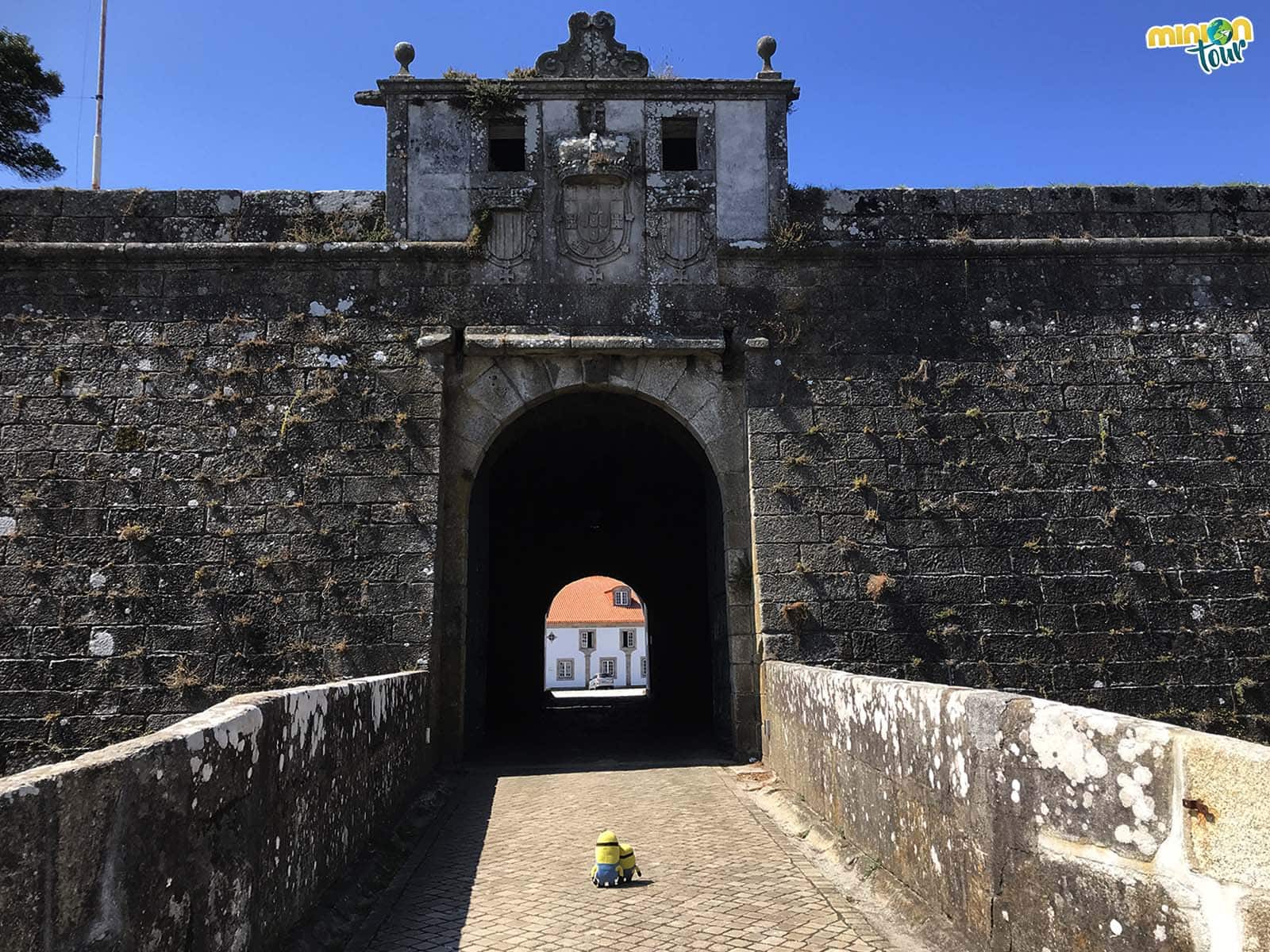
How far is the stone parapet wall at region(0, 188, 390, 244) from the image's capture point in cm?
888

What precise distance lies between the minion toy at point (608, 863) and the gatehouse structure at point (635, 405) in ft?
9.46

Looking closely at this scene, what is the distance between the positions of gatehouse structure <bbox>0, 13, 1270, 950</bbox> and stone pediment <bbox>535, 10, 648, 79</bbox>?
0.10 ft

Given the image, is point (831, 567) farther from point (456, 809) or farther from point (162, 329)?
point (162, 329)

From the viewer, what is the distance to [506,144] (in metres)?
9.55

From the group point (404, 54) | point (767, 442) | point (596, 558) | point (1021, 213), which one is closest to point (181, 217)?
point (404, 54)

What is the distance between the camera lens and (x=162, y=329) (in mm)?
8672

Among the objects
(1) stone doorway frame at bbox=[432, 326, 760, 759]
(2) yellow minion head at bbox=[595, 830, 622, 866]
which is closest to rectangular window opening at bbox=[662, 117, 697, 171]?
(1) stone doorway frame at bbox=[432, 326, 760, 759]

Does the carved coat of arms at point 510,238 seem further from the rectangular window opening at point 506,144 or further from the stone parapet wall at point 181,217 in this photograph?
the stone parapet wall at point 181,217

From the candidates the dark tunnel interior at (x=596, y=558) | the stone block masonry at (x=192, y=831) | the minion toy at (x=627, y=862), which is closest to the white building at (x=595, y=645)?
the dark tunnel interior at (x=596, y=558)

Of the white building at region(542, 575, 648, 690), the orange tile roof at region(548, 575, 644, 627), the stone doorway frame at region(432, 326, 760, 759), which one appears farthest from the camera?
the orange tile roof at region(548, 575, 644, 627)

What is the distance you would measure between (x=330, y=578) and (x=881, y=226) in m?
6.07

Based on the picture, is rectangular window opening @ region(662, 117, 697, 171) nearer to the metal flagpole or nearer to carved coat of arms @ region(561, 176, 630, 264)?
carved coat of arms @ region(561, 176, 630, 264)

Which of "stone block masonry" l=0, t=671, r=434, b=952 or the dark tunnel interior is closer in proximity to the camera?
"stone block masonry" l=0, t=671, r=434, b=952

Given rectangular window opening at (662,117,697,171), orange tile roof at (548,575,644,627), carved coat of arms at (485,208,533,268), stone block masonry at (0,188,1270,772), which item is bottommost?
orange tile roof at (548,575,644,627)
